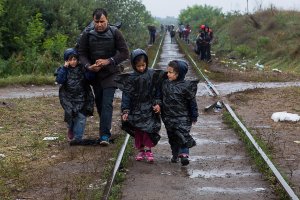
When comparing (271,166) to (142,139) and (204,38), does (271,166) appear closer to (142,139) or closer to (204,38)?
(142,139)

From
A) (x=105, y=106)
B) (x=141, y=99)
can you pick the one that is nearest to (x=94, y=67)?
(x=105, y=106)

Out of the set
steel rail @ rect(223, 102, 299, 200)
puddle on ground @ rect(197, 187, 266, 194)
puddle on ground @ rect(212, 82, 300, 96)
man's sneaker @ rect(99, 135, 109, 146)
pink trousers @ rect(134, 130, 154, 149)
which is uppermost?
pink trousers @ rect(134, 130, 154, 149)

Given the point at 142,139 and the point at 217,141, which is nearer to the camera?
the point at 142,139

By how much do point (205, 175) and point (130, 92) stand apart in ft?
4.87

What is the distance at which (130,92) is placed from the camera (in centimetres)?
704

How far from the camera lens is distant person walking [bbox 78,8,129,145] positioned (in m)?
7.58

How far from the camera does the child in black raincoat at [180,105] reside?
6871 millimetres

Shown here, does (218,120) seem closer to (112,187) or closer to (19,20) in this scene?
Result: (112,187)

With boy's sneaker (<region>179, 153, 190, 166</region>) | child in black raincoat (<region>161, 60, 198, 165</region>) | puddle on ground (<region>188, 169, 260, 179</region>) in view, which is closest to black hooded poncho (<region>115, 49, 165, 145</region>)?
child in black raincoat (<region>161, 60, 198, 165</region>)

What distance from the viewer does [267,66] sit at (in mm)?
24344

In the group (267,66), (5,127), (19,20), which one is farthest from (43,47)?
(5,127)

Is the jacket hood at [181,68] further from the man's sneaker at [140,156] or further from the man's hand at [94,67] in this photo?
the man's hand at [94,67]

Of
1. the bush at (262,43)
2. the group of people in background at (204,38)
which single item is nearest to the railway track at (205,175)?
the group of people in background at (204,38)

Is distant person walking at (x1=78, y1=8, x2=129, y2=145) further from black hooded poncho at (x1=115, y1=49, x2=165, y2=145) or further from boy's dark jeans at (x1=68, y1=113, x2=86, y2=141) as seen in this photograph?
black hooded poncho at (x1=115, y1=49, x2=165, y2=145)
